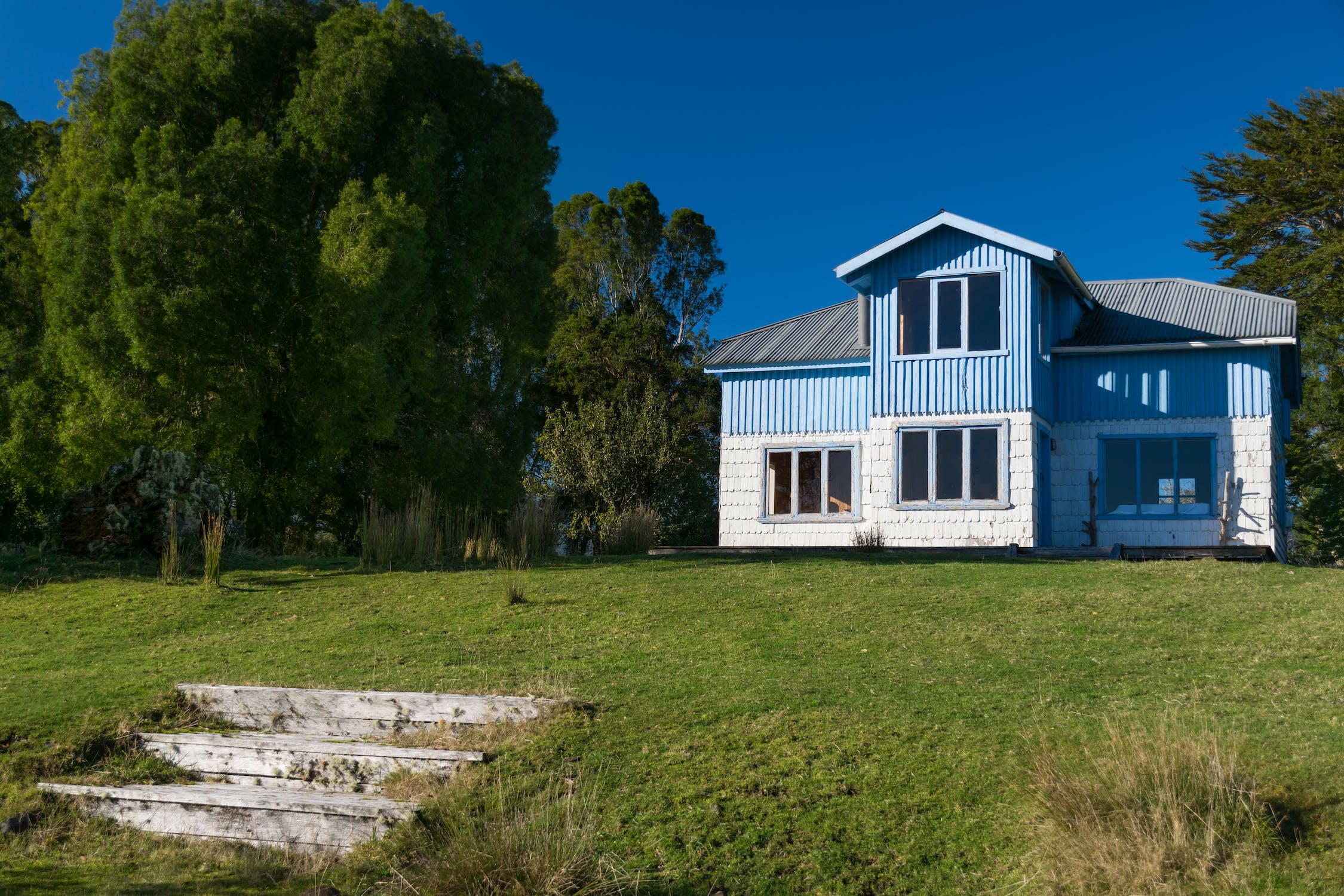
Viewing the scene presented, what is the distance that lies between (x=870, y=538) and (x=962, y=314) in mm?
4263

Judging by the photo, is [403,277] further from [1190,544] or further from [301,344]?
[1190,544]

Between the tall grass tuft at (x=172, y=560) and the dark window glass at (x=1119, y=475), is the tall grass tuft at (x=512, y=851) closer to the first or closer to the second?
the tall grass tuft at (x=172, y=560)

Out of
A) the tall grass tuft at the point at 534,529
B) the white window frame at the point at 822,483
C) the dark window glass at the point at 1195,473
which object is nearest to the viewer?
the tall grass tuft at the point at 534,529

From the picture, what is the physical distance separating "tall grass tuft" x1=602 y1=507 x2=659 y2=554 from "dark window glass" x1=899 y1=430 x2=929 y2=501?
453 cm

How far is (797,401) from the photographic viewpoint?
69.7 feet

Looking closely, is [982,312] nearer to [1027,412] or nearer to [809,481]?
[1027,412]

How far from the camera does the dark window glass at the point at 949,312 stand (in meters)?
19.2

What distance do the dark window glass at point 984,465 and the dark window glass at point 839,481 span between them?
2436 millimetres

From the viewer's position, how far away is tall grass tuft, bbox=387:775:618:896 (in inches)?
200

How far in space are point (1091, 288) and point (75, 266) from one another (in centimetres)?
1930

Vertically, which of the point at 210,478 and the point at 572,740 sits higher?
the point at 210,478

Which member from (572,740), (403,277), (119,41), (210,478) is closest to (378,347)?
(403,277)

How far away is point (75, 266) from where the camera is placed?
58.0ft

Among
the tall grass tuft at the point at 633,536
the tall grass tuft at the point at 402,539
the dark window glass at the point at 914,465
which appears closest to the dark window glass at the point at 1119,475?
the dark window glass at the point at 914,465
